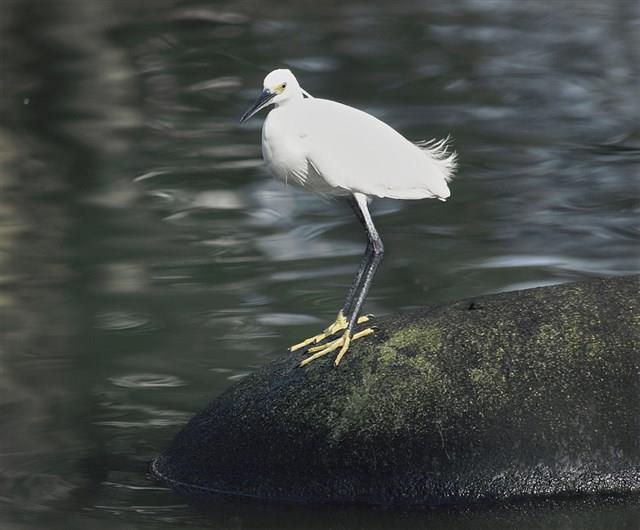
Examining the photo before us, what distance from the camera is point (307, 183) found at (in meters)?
5.70

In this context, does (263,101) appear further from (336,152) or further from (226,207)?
(226,207)

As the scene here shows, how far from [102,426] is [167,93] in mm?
7289

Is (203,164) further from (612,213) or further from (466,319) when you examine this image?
(466,319)

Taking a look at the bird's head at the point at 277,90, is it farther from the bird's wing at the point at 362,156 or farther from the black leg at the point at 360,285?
the black leg at the point at 360,285

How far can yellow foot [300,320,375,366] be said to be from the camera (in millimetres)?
5695

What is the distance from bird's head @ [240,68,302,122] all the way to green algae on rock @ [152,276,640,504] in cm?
104

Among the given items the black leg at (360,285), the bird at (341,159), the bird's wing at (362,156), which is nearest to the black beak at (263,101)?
A: the bird at (341,159)

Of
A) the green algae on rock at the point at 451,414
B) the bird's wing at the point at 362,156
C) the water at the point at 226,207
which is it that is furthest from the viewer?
the water at the point at 226,207

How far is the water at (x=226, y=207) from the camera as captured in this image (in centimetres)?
631

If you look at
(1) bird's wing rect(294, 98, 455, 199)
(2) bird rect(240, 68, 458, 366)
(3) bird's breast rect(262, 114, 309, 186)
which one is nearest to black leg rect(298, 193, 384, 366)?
(2) bird rect(240, 68, 458, 366)

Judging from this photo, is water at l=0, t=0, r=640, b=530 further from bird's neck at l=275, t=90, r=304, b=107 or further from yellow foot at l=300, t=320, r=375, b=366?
bird's neck at l=275, t=90, r=304, b=107

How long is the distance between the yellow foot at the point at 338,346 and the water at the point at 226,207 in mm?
636

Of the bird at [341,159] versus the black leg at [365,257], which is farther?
the black leg at [365,257]

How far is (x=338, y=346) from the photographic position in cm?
575
